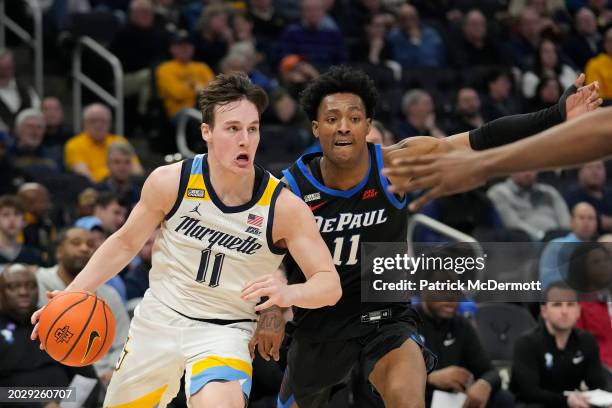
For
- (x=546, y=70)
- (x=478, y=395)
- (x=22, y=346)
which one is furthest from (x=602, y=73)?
(x=22, y=346)

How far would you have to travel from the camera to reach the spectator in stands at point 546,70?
1415cm

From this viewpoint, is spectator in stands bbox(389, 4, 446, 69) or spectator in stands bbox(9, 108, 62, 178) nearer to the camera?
spectator in stands bbox(9, 108, 62, 178)

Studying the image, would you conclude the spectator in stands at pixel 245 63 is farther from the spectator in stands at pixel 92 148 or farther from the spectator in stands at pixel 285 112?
the spectator in stands at pixel 92 148

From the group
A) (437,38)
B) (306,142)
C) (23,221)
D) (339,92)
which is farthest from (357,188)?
(437,38)

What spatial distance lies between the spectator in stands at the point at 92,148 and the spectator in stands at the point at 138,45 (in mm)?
1282

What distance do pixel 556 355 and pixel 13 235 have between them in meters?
4.65

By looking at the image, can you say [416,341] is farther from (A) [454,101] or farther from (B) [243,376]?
A: (A) [454,101]

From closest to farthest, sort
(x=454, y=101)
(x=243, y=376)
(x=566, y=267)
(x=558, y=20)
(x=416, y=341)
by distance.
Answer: (x=243, y=376)
(x=416, y=341)
(x=566, y=267)
(x=454, y=101)
(x=558, y=20)

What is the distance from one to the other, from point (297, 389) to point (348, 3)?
31.0ft

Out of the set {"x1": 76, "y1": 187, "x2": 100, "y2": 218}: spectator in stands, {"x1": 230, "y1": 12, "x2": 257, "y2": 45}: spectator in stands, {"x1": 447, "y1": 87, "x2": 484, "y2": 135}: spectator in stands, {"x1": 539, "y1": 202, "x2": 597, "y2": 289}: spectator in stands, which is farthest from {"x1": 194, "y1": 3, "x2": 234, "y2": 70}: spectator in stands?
{"x1": 539, "y1": 202, "x2": 597, "y2": 289}: spectator in stands

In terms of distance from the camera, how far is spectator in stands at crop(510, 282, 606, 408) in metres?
8.55

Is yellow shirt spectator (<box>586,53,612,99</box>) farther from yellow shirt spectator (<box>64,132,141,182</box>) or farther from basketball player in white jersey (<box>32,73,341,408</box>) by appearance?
basketball player in white jersey (<box>32,73,341,408</box>)

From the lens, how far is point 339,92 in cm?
658

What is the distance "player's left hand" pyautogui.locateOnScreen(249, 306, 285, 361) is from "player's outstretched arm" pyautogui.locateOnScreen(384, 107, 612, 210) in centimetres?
203
